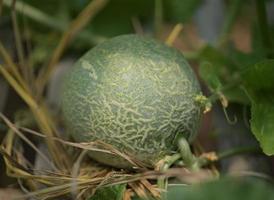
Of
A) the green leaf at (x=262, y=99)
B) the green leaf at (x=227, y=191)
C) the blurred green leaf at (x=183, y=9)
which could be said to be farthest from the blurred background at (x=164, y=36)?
the green leaf at (x=227, y=191)

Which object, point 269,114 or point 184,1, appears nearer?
point 269,114

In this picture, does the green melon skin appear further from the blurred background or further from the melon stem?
the blurred background

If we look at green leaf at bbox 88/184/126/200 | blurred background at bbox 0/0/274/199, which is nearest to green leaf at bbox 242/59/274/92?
blurred background at bbox 0/0/274/199

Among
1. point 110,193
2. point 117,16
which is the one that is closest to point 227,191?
point 110,193

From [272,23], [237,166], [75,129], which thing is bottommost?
[237,166]

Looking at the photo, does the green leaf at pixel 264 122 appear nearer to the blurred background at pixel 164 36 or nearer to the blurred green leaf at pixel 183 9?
the blurred background at pixel 164 36

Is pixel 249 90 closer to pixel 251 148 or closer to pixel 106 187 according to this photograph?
pixel 251 148

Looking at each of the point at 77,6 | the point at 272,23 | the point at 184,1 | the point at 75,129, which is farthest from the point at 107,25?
the point at 75,129
